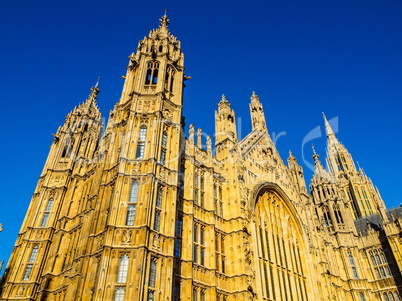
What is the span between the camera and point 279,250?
33906mm

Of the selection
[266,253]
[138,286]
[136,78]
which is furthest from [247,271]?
[136,78]

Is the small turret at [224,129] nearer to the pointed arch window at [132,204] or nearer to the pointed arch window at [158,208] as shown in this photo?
the pointed arch window at [158,208]

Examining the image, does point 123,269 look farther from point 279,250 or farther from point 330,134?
point 330,134

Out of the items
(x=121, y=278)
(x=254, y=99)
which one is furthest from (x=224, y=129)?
(x=121, y=278)

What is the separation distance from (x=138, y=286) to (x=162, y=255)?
9.42 feet

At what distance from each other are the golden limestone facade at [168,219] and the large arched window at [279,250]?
14cm

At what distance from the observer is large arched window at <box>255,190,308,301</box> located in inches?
1211

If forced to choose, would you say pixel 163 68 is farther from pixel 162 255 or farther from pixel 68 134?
pixel 162 255

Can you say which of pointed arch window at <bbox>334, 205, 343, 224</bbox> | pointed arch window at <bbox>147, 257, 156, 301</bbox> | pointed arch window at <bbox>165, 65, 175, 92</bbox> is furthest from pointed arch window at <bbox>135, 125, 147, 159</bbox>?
pointed arch window at <bbox>334, 205, 343, 224</bbox>

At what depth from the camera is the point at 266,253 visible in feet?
104

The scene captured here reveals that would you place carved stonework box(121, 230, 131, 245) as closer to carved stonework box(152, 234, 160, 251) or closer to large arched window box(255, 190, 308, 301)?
carved stonework box(152, 234, 160, 251)

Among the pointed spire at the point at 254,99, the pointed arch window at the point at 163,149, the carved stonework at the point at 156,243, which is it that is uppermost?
the pointed spire at the point at 254,99

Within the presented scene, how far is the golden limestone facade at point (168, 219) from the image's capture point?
2112cm

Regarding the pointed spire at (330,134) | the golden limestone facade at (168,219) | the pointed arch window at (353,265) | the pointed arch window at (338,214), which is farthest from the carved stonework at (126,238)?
the pointed spire at (330,134)
